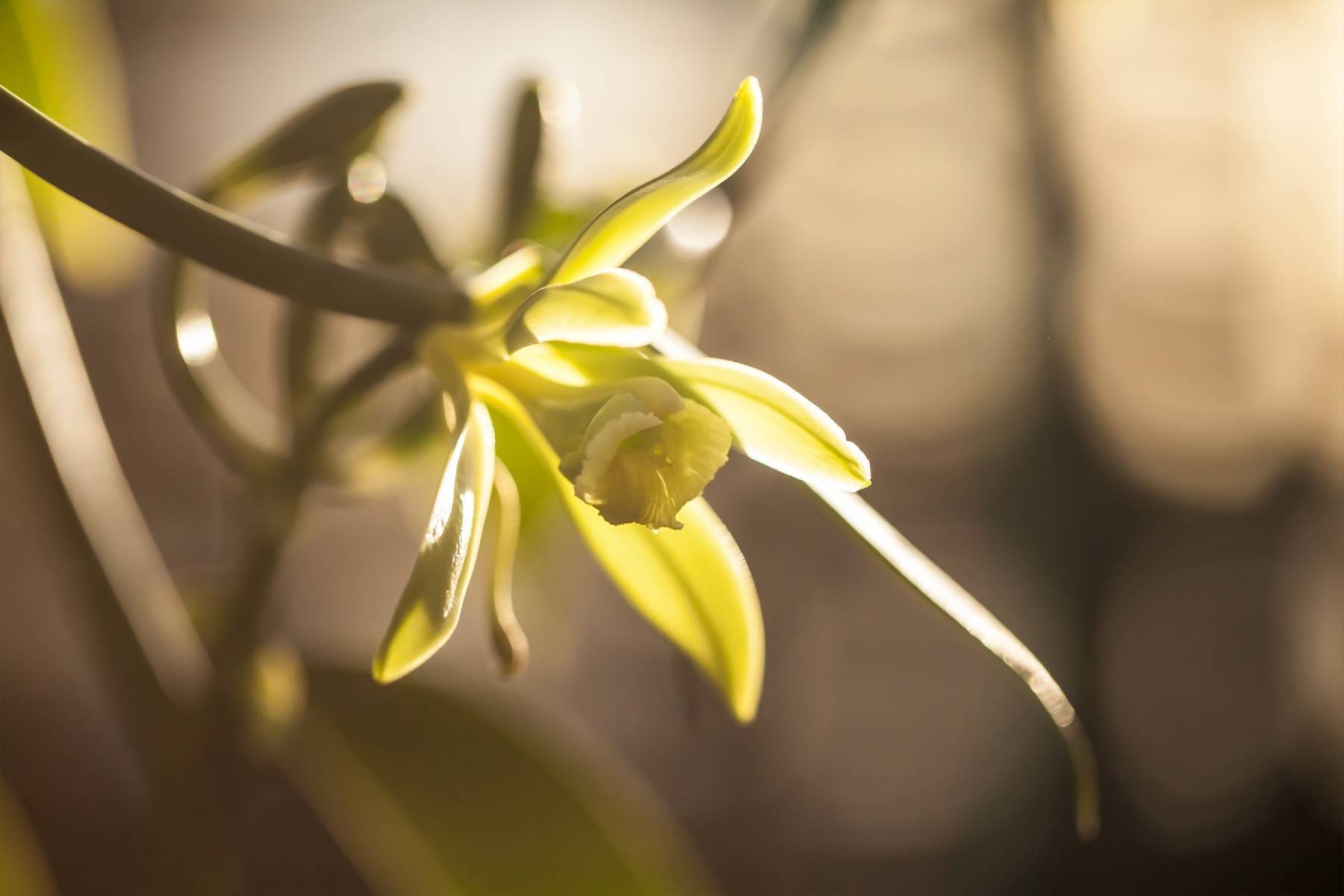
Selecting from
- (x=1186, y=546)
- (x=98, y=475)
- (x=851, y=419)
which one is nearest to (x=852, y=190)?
(x=851, y=419)

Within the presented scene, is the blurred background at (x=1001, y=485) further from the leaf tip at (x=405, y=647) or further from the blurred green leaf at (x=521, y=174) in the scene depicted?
the leaf tip at (x=405, y=647)

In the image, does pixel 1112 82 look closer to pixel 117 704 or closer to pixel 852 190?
pixel 852 190

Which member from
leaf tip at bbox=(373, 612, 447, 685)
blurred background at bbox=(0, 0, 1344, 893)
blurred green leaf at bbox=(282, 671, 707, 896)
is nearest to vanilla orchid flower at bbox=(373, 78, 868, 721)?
leaf tip at bbox=(373, 612, 447, 685)

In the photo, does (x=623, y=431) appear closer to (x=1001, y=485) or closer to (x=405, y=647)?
(x=405, y=647)

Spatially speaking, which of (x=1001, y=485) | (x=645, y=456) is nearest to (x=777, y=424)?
(x=645, y=456)

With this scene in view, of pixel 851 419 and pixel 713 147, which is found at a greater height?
pixel 851 419

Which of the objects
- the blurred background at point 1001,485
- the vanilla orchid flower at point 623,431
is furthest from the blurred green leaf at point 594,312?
the blurred background at point 1001,485
